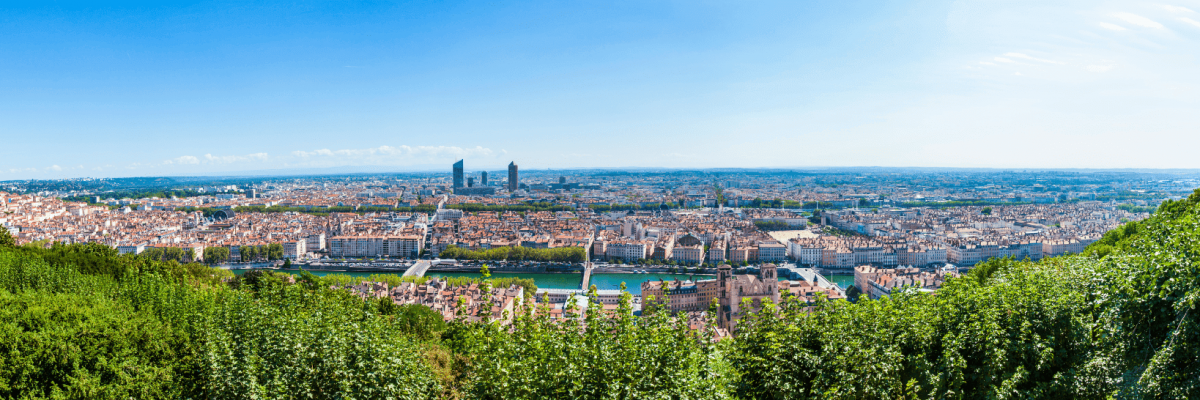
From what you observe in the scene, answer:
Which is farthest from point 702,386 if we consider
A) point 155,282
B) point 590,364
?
point 155,282

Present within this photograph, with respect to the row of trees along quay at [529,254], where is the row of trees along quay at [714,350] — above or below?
above

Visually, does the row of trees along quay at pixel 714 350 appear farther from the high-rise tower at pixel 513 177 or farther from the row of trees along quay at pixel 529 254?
the high-rise tower at pixel 513 177

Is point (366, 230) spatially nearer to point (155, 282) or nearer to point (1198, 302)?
point (155, 282)

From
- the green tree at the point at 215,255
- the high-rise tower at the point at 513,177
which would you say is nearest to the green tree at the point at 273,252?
the green tree at the point at 215,255

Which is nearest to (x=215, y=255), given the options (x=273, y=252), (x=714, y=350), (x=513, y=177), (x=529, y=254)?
(x=273, y=252)

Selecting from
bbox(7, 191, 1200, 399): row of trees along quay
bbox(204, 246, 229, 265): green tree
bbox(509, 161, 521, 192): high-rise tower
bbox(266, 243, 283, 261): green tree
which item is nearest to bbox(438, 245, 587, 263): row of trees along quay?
bbox(266, 243, 283, 261): green tree

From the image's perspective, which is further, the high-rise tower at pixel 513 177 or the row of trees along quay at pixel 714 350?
the high-rise tower at pixel 513 177

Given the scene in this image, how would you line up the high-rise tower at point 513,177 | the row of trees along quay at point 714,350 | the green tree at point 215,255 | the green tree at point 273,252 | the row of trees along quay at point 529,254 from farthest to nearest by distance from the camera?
1. the high-rise tower at point 513,177
2. the green tree at point 273,252
3. the green tree at point 215,255
4. the row of trees along quay at point 529,254
5. the row of trees along quay at point 714,350

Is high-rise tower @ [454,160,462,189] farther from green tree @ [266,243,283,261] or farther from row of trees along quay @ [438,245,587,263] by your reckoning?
row of trees along quay @ [438,245,587,263]

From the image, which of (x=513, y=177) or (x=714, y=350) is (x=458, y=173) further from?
(x=714, y=350)
